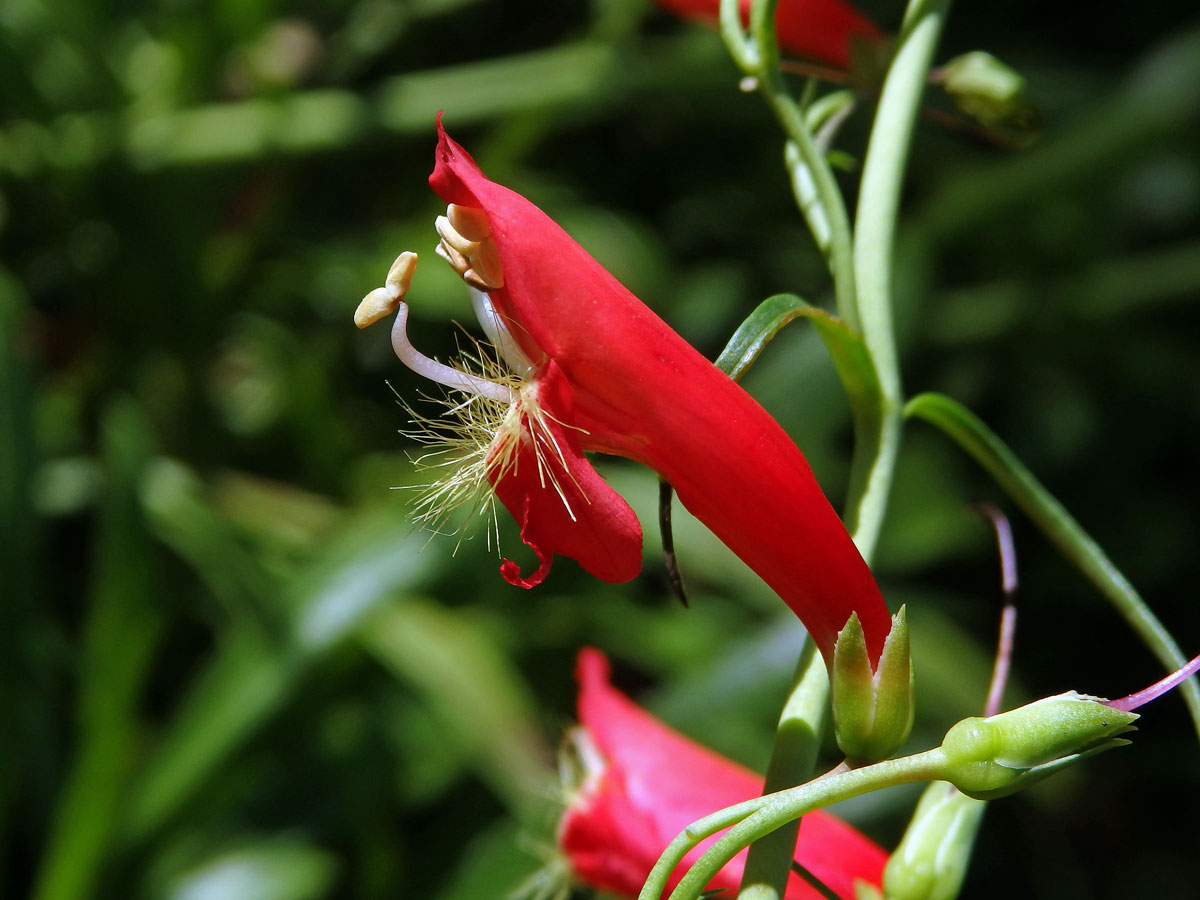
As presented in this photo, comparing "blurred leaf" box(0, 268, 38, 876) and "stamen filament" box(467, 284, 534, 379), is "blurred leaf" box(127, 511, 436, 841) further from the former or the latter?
"stamen filament" box(467, 284, 534, 379)

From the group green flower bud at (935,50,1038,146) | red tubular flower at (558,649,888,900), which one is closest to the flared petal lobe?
red tubular flower at (558,649,888,900)

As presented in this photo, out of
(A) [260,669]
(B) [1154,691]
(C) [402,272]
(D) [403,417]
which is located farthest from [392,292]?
(D) [403,417]

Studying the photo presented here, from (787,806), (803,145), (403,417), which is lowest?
(403,417)

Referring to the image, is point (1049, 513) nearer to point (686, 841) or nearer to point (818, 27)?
point (686, 841)

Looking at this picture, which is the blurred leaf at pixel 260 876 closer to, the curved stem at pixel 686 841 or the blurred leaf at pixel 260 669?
the blurred leaf at pixel 260 669

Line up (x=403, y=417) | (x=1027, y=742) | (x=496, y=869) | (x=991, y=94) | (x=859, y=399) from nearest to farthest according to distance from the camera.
A: (x=1027, y=742) → (x=859, y=399) → (x=991, y=94) → (x=496, y=869) → (x=403, y=417)

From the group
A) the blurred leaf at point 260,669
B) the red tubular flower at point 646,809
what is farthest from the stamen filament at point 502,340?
the blurred leaf at point 260,669

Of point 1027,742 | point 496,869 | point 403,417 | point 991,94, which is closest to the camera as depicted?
point 1027,742
